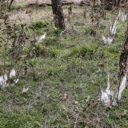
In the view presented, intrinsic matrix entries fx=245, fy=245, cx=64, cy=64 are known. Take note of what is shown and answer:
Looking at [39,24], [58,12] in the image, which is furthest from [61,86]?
[39,24]

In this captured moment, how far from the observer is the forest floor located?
3217 millimetres

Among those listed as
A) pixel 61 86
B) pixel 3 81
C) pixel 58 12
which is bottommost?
pixel 61 86

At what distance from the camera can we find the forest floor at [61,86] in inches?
127

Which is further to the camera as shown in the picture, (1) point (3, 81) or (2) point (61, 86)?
(2) point (61, 86)

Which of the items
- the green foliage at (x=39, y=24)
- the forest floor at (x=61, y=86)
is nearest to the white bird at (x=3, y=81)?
the forest floor at (x=61, y=86)

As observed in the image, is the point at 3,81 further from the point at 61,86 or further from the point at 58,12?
the point at 58,12

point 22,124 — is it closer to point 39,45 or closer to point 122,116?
point 122,116

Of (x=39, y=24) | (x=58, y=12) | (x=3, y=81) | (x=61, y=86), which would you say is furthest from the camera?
(x=39, y=24)

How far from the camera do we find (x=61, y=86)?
4004 mm

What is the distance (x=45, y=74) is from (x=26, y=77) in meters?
0.35

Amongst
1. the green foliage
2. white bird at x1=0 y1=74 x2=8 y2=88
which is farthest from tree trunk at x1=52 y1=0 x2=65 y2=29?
white bird at x1=0 y1=74 x2=8 y2=88

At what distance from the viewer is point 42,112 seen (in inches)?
133

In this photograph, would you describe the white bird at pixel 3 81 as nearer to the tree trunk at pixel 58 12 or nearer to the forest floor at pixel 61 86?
the forest floor at pixel 61 86

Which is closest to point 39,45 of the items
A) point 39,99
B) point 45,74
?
point 45,74
